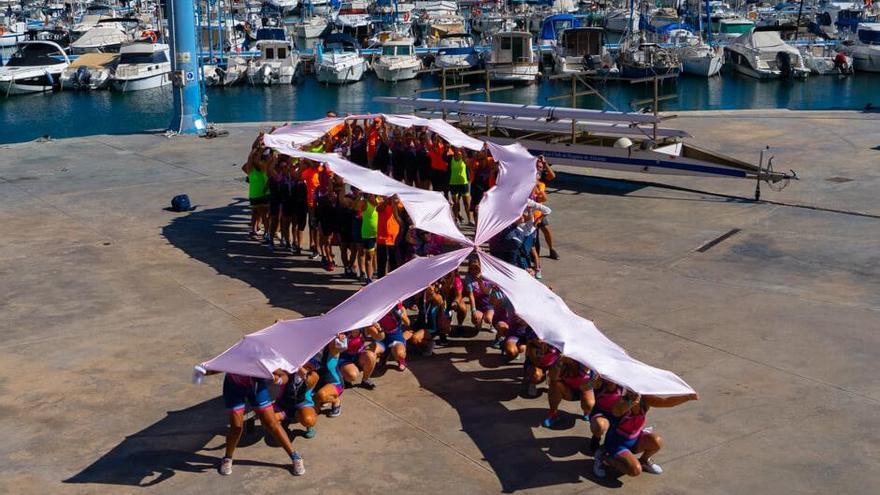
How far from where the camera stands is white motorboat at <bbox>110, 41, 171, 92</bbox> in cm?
5975

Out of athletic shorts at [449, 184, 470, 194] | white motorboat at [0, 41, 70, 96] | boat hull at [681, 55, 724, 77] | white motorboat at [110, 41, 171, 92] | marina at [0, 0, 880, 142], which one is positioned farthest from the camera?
boat hull at [681, 55, 724, 77]

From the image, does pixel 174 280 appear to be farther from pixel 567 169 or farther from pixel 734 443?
pixel 567 169

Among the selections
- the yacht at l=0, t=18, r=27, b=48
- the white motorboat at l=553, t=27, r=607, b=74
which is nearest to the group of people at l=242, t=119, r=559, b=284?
the white motorboat at l=553, t=27, r=607, b=74

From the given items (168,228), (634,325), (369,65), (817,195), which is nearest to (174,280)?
Result: (168,228)

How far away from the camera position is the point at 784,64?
61.3m

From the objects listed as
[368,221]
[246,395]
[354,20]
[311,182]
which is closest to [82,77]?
[354,20]

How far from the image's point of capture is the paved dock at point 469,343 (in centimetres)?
1005

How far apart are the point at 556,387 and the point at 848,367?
4094 millimetres

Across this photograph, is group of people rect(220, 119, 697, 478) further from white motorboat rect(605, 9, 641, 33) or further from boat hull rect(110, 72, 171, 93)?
white motorboat rect(605, 9, 641, 33)

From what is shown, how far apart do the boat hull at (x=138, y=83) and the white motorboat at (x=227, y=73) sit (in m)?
2.97

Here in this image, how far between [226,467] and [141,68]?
5364cm

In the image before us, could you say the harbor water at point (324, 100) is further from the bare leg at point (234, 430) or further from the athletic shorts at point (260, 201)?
the bare leg at point (234, 430)

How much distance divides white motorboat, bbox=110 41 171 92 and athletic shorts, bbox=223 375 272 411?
2062 inches

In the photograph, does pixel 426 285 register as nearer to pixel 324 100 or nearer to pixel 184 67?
pixel 184 67
